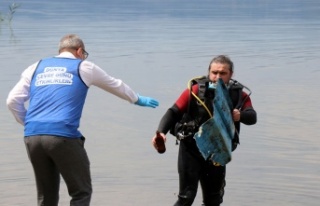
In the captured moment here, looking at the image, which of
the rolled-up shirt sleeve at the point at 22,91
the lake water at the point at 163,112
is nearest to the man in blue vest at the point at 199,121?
the rolled-up shirt sleeve at the point at 22,91

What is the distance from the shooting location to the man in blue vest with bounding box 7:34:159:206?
691 cm

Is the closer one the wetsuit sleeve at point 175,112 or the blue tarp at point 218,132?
the blue tarp at point 218,132

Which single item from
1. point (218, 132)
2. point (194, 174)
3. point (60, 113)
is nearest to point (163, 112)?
point (194, 174)

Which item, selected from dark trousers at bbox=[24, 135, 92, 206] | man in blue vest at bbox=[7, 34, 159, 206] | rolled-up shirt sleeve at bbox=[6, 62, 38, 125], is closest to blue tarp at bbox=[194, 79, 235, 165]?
man in blue vest at bbox=[7, 34, 159, 206]

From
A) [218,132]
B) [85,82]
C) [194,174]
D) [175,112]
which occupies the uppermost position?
[85,82]

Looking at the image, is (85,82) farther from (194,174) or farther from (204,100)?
(194,174)

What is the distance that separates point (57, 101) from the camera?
22.8 feet

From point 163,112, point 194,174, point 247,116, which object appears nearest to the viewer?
point 247,116

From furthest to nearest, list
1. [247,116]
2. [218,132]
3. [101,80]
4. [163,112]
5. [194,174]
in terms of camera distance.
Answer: [163,112] → [194,174] → [247,116] → [218,132] → [101,80]

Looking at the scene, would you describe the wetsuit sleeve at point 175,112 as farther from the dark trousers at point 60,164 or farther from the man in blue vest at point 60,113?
the dark trousers at point 60,164

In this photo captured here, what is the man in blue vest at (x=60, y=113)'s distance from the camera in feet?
22.7

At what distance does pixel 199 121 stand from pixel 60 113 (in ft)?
3.72

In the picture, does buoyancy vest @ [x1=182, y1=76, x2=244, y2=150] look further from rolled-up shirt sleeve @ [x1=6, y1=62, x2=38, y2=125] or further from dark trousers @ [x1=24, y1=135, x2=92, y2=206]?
rolled-up shirt sleeve @ [x1=6, y1=62, x2=38, y2=125]

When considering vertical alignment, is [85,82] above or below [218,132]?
above
